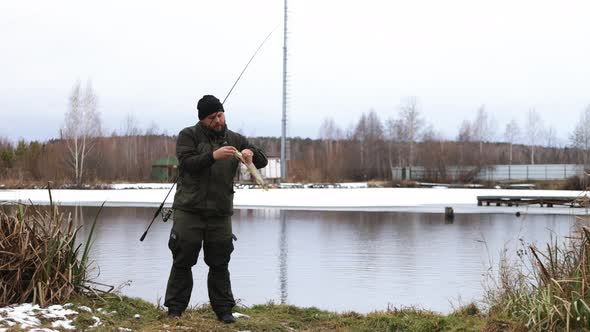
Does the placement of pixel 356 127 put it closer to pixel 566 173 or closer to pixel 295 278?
pixel 566 173

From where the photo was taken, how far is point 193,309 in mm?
6523

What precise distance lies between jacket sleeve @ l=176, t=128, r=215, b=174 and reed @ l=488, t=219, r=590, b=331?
2.85 m

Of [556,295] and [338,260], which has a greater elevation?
[556,295]

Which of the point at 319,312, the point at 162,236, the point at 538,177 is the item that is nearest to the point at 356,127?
the point at 538,177

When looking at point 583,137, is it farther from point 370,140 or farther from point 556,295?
point 556,295

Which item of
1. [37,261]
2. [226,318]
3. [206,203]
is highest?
[206,203]

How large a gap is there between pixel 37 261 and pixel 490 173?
2821 inches

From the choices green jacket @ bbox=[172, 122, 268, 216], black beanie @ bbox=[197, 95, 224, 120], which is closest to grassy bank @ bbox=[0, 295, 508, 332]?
green jacket @ bbox=[172, 122, 268, 216]

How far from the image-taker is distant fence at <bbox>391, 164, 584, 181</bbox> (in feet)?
232

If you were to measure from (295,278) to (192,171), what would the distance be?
18.2ft

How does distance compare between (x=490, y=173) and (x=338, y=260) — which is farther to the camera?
A: (x=490, y=173)

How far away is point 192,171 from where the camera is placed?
19.1ft

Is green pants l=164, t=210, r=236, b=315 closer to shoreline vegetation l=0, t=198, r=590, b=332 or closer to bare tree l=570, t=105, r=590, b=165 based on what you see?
shoreline vegetation l=0, t=198, r=590, b=332

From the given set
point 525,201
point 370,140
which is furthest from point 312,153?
point 525,201
